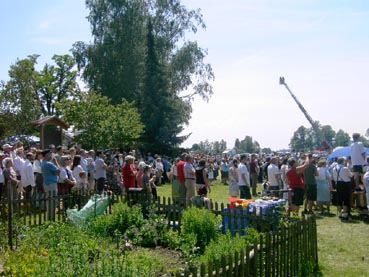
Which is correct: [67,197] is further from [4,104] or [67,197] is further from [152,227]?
[4,104]

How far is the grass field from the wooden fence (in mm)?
614

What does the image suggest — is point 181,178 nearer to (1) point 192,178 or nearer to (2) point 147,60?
(1) point 192,178

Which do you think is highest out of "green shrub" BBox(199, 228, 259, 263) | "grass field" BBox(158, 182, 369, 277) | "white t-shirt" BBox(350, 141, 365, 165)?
"white t-shirt" BBox(350, 141, 365, 165)

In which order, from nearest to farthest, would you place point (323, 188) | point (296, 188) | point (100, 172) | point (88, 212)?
point (88, 212) → point (296, 188) → point (323, 188) → point (100, 172)

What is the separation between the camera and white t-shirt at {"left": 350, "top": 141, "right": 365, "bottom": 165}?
12164mm

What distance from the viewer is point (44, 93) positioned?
5309 cm

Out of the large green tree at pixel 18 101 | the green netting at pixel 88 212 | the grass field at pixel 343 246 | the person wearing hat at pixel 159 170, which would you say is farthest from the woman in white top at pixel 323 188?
the large green tree at pixel 18 101

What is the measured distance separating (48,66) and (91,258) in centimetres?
4986

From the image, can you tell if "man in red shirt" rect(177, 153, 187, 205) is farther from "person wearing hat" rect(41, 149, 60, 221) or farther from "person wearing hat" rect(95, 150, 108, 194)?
"person wearing hat" rect(41, 149, 60, 221)

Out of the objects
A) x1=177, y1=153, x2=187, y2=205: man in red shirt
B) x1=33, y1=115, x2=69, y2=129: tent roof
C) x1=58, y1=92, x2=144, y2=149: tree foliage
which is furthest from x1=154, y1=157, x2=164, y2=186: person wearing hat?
x1=177, y1=153, x2=187, y2=205: man in red shirt

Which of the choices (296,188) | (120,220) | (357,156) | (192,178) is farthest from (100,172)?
(357,156)

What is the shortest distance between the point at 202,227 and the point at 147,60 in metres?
26.7

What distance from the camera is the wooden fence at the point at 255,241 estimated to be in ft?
16.1

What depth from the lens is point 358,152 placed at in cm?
1221
